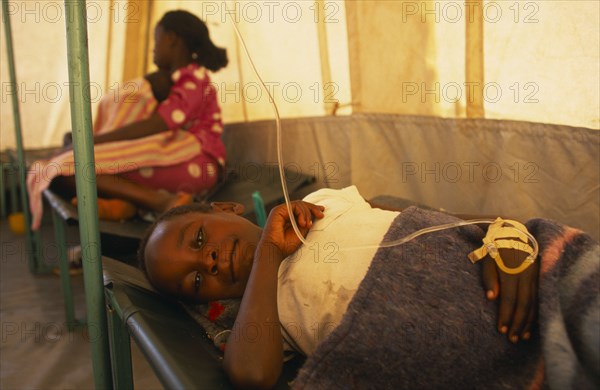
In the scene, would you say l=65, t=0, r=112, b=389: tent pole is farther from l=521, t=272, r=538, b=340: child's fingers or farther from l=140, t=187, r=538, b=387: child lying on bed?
l=521, t=272, r=538, b=340: child's fingers

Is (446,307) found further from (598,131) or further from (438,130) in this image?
(438,130)

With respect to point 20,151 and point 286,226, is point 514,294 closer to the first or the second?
point 286,226

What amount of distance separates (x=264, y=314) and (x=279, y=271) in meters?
0.12

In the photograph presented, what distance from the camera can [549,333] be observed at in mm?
673

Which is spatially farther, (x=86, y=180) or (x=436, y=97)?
(x=436, y=97)

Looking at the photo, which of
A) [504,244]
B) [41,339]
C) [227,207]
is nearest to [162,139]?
[41,339]

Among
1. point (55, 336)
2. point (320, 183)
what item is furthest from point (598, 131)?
point (55, 336)

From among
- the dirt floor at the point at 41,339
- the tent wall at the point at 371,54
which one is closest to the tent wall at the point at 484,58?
the tent wall at the point at 371,54

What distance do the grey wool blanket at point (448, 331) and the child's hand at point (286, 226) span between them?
0.61ft

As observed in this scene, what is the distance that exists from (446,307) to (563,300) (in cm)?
15

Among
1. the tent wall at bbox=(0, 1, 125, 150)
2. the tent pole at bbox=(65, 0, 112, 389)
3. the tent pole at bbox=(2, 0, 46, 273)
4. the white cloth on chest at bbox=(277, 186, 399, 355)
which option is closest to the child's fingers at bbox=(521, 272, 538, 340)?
the white cloth on chest at bbox=(277, 186, 399, 355)

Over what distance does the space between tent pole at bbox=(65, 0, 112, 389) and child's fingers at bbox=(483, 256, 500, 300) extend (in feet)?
Result: 2.14

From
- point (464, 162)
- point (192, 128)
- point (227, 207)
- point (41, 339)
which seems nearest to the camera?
point (227, 207)

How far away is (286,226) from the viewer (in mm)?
969
